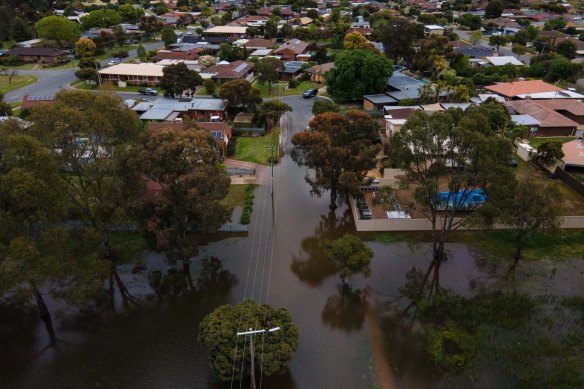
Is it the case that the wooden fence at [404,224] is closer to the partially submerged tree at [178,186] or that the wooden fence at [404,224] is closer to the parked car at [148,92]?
the partially submerged tree at [178,186]

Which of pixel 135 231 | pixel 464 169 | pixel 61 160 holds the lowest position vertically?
pixel 135 231

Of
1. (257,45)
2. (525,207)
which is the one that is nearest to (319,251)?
(525,207)

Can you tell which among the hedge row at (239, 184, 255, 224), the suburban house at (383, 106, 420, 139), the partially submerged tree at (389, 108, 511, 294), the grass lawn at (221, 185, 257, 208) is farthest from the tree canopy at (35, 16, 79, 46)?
the partially submerged tree at (389, 108, 511, 294)

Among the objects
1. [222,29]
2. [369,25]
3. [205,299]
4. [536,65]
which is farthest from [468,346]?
[369,25]

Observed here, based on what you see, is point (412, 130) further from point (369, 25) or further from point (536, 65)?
point (369, 25)

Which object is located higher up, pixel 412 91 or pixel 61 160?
pixel 61 160

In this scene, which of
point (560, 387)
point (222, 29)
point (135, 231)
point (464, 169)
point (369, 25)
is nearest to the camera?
point (560, 387)
